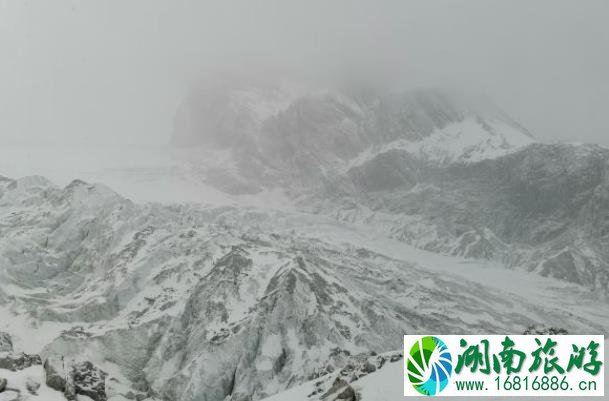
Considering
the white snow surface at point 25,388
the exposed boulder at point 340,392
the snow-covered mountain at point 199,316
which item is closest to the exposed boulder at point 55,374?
the white snow surface at point 25,388

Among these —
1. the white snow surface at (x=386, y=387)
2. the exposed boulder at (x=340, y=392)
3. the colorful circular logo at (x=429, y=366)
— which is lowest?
the exposed boulder at (x=340, y=392)

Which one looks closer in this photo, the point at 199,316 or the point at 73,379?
the point at 73,379

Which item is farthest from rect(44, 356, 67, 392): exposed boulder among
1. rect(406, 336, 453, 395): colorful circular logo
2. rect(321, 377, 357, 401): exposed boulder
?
rect(406, 336, 453, 395): colorful circular logo

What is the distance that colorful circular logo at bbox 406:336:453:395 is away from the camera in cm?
4366

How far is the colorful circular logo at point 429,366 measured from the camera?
43656mm

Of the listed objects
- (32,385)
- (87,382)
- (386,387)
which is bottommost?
(87,382)

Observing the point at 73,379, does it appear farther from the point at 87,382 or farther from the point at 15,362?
the point at 15,362

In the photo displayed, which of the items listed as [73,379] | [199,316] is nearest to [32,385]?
[73,379]

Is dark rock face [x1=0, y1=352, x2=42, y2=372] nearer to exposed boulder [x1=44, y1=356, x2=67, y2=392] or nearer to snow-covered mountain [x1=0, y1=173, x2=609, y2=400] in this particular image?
exposed boulder [x1=44, y1=356, x2=67, y2=392]

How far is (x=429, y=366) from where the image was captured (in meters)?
44.7

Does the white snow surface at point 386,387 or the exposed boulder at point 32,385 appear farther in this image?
the exposed boulder at point 32,385

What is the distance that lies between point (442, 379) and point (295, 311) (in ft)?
367

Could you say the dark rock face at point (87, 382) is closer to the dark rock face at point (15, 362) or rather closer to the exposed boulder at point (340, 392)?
the dark rock face at point (15, 362)

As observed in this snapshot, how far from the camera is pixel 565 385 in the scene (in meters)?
39.9
